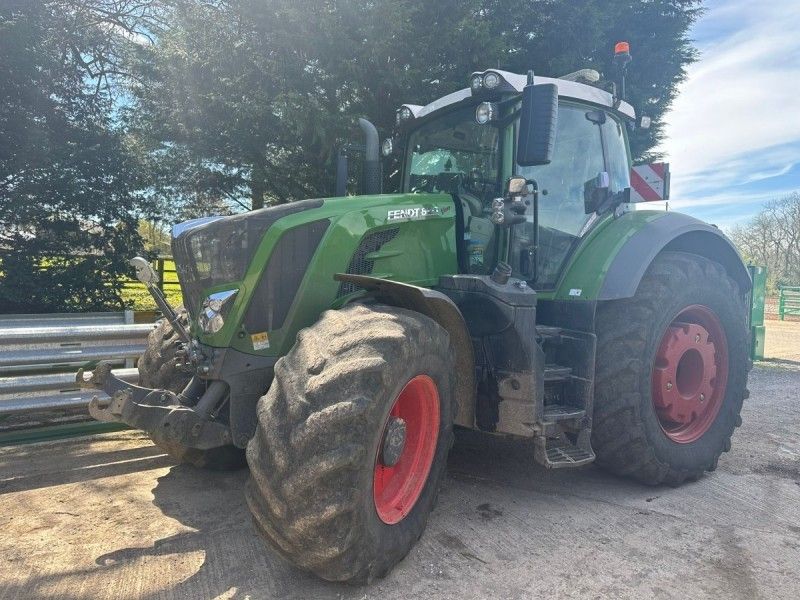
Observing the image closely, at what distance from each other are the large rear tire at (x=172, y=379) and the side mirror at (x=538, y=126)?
2.27 metres

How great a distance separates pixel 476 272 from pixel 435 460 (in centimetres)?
139

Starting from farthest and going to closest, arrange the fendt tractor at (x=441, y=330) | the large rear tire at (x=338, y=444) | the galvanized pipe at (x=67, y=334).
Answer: the galvanized pipe at (x=67, y=334) → the fendt tractor at (x=441, y=330) → the large rear tire at (x=338, y=444)

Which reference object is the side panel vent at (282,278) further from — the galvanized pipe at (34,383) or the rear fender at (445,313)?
the galvanized pipe at (34,383)

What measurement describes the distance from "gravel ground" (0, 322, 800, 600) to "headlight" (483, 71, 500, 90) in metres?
2.55

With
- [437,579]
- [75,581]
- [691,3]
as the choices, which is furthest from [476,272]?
[691,3]

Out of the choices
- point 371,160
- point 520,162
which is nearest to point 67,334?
point 371,160

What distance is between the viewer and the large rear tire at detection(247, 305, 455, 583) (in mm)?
2334

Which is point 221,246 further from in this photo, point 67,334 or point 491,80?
point 67,334

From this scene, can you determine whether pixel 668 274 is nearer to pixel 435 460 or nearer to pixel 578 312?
pixel 578 312

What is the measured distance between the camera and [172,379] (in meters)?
3.78

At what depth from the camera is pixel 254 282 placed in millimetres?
3102

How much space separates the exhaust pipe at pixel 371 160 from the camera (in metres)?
4.35

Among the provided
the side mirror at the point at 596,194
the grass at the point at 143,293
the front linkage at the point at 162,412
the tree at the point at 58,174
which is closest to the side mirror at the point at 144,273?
the front linkage at the point at 162,412

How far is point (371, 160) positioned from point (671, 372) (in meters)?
2.55
